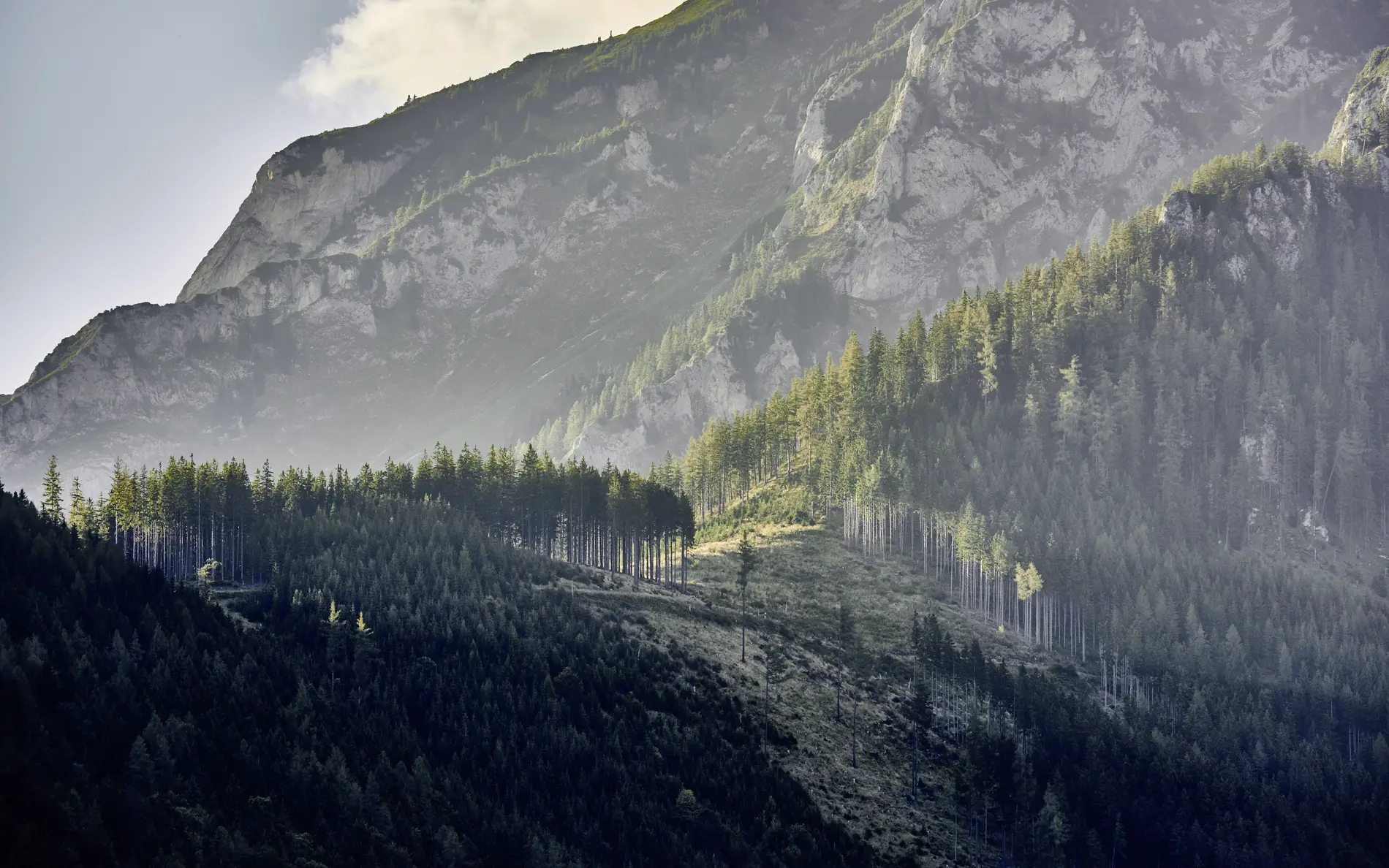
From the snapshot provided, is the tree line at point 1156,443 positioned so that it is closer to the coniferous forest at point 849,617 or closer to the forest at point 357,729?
the coniferous forest at point 849,617

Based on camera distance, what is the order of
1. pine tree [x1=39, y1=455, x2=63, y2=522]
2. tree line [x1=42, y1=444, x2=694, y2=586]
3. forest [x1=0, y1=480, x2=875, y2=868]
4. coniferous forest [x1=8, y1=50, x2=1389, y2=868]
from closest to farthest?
forest [x1=0, y1=480, x2=875, y2=868]
coniferous forest [x1=8, y1=50, x2=1389, y2=868]
pine tree [x1=39, y1=455, x2=63, y2=522]
tree line [x1=42, y1=444, x2=694, y2=586]

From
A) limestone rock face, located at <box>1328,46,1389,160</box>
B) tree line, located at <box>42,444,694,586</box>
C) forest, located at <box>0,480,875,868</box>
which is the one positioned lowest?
forest, located at <box>0,480,875,868</box>

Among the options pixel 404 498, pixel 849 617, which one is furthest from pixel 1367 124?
pixel 404 498

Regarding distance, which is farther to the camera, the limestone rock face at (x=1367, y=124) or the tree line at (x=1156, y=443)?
the limestone rock face at (x=1367, y=124)

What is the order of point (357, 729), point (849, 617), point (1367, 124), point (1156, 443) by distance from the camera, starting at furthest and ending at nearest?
1. point (1367, 124)
2. point (1156, 443)
3. point (849, 617)
4. point (357, 729)

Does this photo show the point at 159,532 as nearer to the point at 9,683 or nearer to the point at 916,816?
the point at 9,683

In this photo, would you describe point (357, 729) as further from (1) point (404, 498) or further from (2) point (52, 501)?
(2) point (52, 501)

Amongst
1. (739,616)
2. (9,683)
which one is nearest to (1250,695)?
(739,616)

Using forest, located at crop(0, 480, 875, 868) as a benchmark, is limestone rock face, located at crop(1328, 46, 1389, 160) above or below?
above

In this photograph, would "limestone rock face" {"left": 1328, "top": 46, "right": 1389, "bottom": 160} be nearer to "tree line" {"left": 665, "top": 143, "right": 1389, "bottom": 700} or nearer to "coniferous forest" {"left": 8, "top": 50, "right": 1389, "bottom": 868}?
"tree line" {"left": 665, "top": 143, "right": 1389, "bottom": 700}

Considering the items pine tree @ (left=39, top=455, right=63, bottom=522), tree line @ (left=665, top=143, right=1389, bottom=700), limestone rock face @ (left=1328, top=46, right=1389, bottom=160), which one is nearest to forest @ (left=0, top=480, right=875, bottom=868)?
pine tree @ (left=39, top=455, right=63, bottom=522)

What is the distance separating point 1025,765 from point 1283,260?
127m

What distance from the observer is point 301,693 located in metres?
67.0

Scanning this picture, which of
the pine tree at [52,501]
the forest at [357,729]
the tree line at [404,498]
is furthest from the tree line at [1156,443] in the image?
the pine tree at [52,501]
